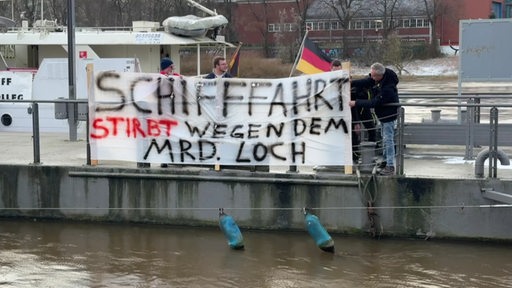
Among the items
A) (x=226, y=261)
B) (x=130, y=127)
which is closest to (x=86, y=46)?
(x=130, y=127)

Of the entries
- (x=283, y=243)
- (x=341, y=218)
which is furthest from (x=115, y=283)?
(x=341, y=218)

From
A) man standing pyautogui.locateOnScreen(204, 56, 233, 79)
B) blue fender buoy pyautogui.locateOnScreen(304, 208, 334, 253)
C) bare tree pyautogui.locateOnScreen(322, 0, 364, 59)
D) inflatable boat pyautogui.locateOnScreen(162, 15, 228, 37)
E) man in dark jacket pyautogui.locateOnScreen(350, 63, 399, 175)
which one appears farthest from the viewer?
bare tree pyautogui.locateOnScreen(322, 0, 364, 59)

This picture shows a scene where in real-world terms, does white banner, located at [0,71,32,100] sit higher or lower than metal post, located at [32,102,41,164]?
higher

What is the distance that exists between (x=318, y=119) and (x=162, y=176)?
2298 millimetres

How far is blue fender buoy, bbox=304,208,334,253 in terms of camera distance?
8.91m

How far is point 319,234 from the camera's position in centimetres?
895

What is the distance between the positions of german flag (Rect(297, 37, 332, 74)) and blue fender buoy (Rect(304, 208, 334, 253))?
2.93 meters

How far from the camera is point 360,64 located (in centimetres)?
7044

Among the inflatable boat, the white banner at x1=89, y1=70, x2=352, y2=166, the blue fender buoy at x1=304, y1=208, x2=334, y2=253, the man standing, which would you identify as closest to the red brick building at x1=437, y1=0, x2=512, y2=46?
the inflatable boat

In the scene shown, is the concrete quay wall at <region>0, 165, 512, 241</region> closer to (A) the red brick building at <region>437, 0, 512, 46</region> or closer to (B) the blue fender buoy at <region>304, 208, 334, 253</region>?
(B) the blue fender buoy at <region>304, 208, 334, 253</region>

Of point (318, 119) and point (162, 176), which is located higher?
point (318, 119)

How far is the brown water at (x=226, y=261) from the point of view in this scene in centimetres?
782

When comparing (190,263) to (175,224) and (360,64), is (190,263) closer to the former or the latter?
(175,224)

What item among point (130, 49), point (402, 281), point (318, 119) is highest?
point (130, 49)
